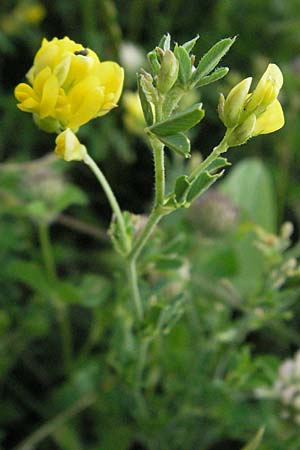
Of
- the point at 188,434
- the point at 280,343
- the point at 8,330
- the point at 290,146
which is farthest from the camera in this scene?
the point at 290,146

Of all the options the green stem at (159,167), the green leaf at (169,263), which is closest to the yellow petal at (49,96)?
the green stem at (159,167)

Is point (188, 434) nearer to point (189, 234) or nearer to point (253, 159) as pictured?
point (189, 234)

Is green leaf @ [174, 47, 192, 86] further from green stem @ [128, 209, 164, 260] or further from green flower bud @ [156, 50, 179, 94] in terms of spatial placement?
green stem @ [128, 209, 164, 260]

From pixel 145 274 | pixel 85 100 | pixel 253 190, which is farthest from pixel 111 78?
pixel 253 190

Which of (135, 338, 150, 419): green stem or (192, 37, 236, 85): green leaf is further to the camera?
(135, 338, 150, 419): green stem

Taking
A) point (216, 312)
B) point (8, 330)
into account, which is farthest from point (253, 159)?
point (8, 330)

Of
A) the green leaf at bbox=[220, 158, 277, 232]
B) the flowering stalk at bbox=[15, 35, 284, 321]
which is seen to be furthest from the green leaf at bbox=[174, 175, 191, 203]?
the green leaf at bbox=[220, 158, 277, 232]
